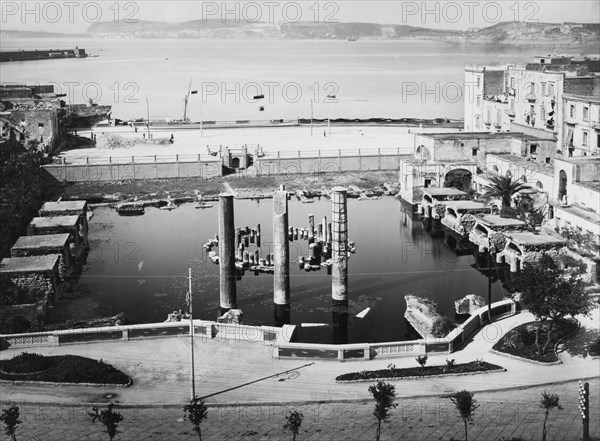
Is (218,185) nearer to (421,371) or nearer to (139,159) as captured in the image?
(139,159)

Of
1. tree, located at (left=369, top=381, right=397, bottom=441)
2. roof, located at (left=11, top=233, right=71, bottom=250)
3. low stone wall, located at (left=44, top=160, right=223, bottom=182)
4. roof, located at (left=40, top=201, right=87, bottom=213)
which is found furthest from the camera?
low stone wall, located at (left=44, top=160, right=223, bottom=182)

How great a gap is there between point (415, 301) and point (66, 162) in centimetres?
4053

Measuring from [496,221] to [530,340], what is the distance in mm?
19422

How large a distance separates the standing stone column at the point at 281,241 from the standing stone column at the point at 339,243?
189cm

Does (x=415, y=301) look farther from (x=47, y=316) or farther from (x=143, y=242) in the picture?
(x=143, y=242)

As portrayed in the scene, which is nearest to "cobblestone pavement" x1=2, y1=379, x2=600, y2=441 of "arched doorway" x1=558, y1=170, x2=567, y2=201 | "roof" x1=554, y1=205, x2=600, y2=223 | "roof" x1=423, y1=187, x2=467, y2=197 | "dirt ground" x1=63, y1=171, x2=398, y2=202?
"roof" x1=554, y1=205, x2=600, y2=223

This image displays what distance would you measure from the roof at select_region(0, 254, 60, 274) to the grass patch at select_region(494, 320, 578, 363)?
59.7ft

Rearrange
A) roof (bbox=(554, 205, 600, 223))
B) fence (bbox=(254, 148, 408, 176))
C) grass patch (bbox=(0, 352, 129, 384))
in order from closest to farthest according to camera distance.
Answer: grass patch (bbox=(0, 352, 129, 384)), roof (bbox=(554, 205, 600, 223)), fence (bbox=(254, 148, 408, 176))

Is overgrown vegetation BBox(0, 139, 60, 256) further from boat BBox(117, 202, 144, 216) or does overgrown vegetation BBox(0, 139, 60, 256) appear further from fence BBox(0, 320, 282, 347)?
fence BBox(0, 320, 282, 347)

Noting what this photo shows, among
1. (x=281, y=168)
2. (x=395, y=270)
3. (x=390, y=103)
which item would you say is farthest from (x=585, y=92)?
(x=390, y=103)

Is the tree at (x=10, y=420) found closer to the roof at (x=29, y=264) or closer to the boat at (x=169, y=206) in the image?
the roof at (x=29, y=264)

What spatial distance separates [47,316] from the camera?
3644cm

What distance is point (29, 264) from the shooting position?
126 feet

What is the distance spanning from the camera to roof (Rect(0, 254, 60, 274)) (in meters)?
37.5
